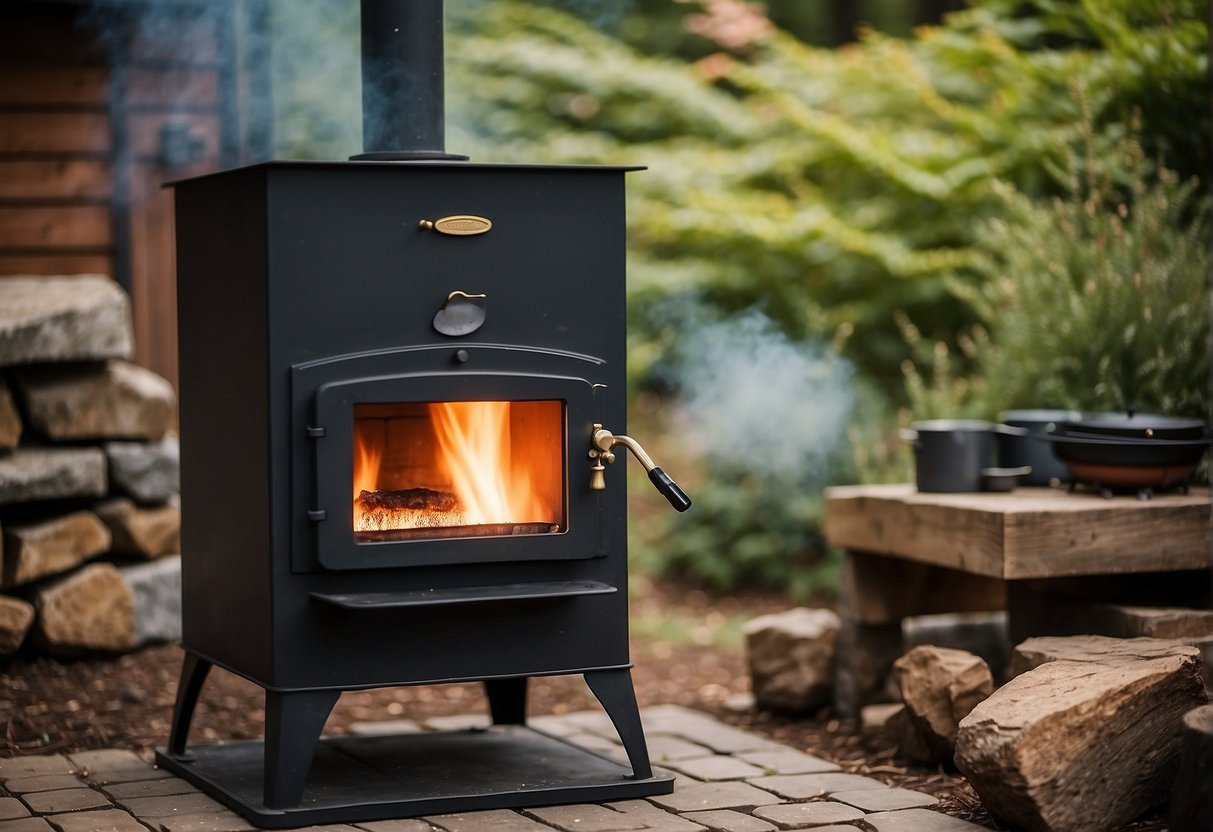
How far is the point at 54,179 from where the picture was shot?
5.02m

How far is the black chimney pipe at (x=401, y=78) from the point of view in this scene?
3.29 metres

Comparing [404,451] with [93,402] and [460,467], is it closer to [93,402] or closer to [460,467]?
[460,467]

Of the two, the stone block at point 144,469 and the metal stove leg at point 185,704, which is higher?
the stone block at point 144,469

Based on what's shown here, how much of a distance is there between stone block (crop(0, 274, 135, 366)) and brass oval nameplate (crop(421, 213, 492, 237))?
1.69m

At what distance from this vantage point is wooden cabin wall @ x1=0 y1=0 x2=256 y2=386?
4.97 meters

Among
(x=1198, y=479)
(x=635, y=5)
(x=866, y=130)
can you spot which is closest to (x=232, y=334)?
(x=1198, y=479)

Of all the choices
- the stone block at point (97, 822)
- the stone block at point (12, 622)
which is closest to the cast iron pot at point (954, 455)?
the stone block at point (97, 822)

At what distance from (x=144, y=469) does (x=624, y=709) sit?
1.95 meters

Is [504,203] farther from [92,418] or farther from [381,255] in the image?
[92,418]

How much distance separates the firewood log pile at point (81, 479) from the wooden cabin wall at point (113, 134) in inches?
18.5

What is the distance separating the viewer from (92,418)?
175 inches

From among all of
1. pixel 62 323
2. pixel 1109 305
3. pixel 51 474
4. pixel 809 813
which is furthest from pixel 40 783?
pixel 1109 305

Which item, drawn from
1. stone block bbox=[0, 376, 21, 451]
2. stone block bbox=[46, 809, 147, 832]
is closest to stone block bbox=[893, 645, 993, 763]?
stone block bbox=[46, 809, 147, 832]

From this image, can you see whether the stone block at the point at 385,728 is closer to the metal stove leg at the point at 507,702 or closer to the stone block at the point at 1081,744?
the metal stove leg at the point at 507,702
